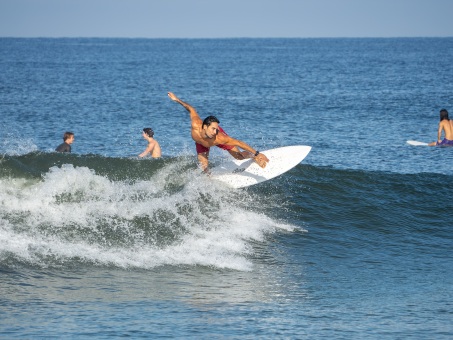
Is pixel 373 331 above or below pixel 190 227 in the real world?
below

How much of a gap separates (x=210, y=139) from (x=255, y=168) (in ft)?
5.66

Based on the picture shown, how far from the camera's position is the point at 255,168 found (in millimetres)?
14609

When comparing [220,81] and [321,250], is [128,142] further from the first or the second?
[220,81]

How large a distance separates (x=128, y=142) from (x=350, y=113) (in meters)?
13.4

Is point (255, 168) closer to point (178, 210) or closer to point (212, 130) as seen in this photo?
point (178, 210)

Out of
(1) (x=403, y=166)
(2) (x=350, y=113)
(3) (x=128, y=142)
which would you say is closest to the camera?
(1) (x=403, y=166)

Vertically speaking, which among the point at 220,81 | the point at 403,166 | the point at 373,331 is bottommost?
the point at 373,331

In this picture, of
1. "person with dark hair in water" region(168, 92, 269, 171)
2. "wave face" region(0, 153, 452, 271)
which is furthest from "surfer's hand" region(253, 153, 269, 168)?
"wave face" region(0, 153, 452, 271)

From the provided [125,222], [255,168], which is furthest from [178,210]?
[255,168]

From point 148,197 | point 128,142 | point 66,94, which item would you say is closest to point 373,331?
point 148,197

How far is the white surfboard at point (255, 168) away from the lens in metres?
14.4

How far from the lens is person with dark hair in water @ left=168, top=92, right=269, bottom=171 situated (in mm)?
12750

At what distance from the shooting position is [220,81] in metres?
59.4

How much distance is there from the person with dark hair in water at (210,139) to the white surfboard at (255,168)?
1.01 feet
